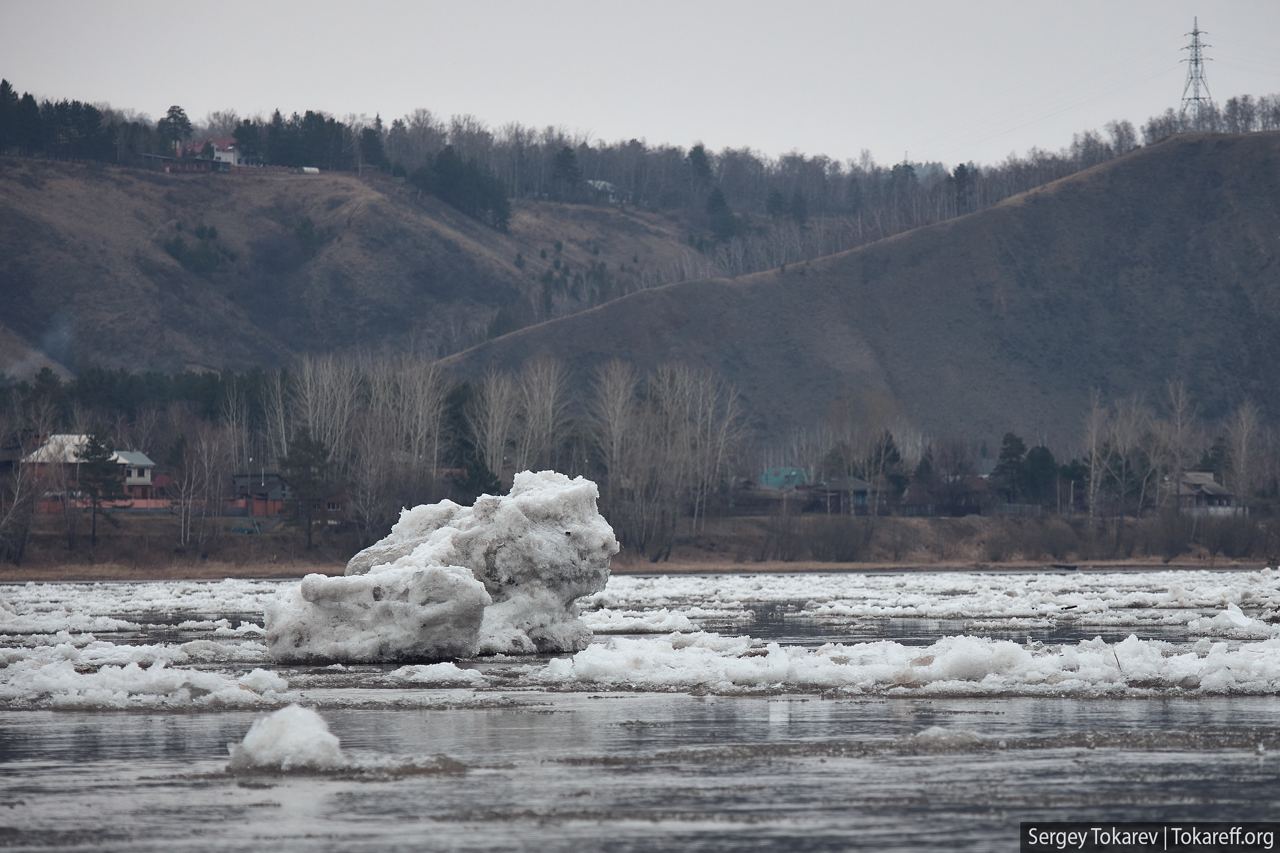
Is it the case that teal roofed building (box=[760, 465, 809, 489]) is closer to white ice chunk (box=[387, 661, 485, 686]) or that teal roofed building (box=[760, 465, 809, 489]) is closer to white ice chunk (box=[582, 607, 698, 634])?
white ice chunk (box=[582, 607, 698, 634])

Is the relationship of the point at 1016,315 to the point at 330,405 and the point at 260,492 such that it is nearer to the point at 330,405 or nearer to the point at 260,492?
the point at 330,405

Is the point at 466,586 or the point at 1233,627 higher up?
the point at 466,586

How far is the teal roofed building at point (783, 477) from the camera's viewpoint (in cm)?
14075

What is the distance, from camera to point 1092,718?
19625mm

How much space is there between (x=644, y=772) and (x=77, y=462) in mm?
87676

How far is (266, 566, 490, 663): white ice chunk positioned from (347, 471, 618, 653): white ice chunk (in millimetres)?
965

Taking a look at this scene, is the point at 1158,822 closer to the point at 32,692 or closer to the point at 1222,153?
the point at 32,692

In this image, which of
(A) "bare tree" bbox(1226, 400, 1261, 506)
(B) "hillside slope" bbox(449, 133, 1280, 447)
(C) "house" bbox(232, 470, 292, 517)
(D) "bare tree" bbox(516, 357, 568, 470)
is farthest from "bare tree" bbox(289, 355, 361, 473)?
(A) "bare tree" bbox(1226, 400, 1261, 506)

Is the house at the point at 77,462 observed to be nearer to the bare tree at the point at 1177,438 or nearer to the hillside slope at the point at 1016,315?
the hillside slope at the point at 1016,315

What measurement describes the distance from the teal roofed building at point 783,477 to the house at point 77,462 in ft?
167

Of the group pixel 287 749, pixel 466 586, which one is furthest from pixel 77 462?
pixel 287 749

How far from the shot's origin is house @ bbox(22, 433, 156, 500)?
94625 mm

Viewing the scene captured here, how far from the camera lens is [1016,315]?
587ft

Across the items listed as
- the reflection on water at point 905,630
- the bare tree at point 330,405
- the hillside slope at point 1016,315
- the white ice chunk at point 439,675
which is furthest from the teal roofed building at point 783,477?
the white ice chunk at point 439,675
